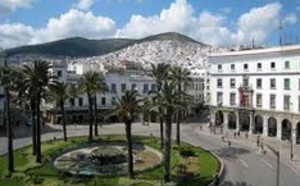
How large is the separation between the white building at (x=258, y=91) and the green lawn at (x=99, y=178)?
20593 mm

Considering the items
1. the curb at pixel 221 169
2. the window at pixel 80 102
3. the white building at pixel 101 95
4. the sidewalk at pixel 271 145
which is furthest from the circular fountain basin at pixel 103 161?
the window at pixel 80 102

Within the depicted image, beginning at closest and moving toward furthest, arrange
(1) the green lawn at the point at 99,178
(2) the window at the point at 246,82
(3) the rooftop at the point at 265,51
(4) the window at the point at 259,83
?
(1) the green lawn at the point at 99,178, (3) the rooftop at the point at 265,51, (4) the window at the point at 259,83, (2) the window at the point at 246,82

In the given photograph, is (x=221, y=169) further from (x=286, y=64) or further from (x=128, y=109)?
(x=286, y=64)

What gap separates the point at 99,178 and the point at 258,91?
143ft

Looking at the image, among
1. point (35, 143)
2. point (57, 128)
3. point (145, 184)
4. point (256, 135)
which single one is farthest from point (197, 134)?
point (145, 184)

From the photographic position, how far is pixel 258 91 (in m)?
87.6

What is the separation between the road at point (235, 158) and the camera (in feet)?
181

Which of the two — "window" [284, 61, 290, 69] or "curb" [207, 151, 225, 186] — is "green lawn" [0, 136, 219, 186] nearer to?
"curb" [207, 151, 225, 186]

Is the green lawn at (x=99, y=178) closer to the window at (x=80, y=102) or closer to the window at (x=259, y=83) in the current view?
the window at (x=259, y=83)

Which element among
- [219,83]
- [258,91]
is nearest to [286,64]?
[258,91]

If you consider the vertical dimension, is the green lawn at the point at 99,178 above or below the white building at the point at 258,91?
below

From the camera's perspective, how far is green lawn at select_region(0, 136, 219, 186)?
5159 centimetres

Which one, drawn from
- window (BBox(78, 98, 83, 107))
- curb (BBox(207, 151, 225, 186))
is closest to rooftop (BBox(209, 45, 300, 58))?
curb (BBox(207, 151, 225, 186))

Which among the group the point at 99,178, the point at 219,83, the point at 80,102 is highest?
the point at 219,83
